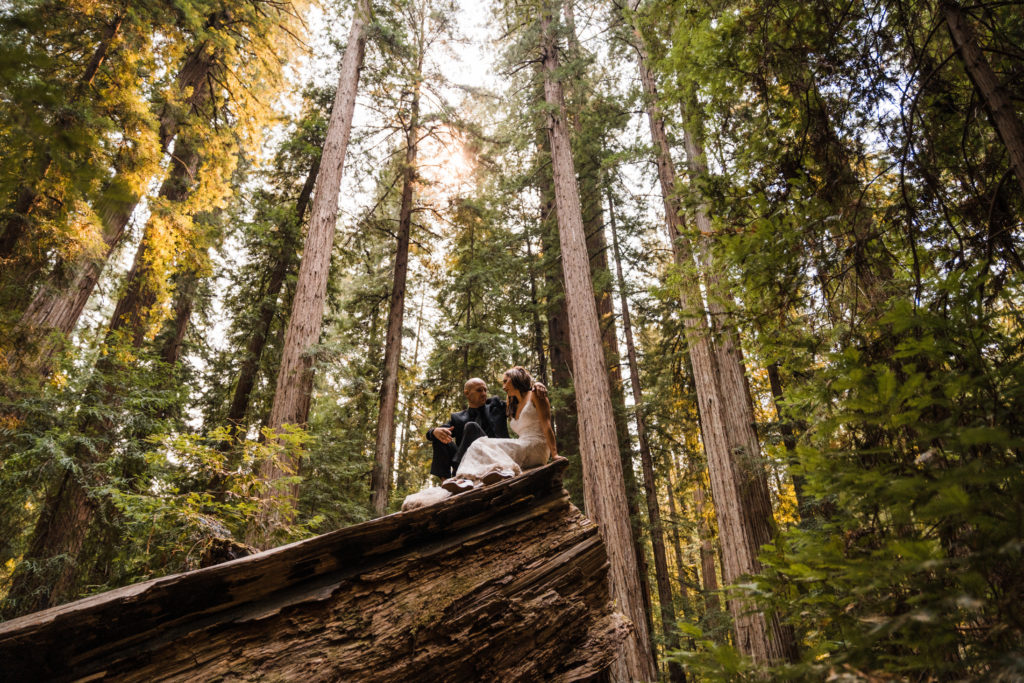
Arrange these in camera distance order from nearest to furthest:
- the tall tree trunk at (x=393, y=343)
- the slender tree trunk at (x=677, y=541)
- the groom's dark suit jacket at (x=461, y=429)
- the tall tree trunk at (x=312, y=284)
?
the groom's dark suit jacket at (x=461, y=429), the tall tree trunk at (x=312, y=284), the tall tree trunk at (x=393, y=343), the slender tree trunk at (x=677, y=541)

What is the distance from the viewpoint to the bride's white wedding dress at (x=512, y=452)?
4.00 m

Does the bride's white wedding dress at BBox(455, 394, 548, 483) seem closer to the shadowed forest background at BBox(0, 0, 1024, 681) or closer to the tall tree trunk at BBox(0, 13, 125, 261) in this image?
the shadowed forest background at BBox(0, 0, 1024, 681)

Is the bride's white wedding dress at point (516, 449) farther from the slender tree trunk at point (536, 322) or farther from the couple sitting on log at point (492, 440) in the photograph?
the slender tree trunk at point (536, 322)

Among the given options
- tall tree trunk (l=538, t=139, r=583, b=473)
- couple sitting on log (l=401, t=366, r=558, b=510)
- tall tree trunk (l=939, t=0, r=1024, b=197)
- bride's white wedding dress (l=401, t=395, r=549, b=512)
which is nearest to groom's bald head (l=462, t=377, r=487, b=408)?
couple sitting on log (l=401, t=366, r=558, b=510)

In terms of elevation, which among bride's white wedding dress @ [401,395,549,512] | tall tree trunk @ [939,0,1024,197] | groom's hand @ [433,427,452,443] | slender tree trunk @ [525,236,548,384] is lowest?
bride's white wedding dress @ [401,395,549,512]

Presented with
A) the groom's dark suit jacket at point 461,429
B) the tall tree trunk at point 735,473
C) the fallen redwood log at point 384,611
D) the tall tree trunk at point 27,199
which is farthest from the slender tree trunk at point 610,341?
the tall tree trunk at point 27,199

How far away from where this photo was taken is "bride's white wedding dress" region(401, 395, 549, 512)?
13.1ft

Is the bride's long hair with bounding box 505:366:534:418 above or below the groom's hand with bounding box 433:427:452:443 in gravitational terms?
above

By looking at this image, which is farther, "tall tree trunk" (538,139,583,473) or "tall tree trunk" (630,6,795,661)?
"tall tree trunk" (538,139,583,473)

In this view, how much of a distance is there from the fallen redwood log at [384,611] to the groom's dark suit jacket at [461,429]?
99cm

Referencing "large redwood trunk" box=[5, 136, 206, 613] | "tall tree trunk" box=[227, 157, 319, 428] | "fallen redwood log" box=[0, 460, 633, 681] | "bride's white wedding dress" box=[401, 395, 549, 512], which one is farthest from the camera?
"tall tree trunk" box=[227, 157, 319, 428]

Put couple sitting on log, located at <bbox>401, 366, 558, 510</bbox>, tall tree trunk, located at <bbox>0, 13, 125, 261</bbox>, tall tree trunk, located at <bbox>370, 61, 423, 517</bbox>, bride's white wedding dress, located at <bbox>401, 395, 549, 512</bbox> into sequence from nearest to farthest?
couple sitting on log, located at <bbox>401, 366, 558, 510</bbox>
bride's white wedding dress, located at <bbox>401, 395, 549, 512</bbox>
tall tree trunk, located at <bbox>0, 13, 125, 261</bbox>
tall tree trunk, located at <bbox>370, 61, 423, 517</bbox>

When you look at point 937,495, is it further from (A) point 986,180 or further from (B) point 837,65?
(B) point 837,65

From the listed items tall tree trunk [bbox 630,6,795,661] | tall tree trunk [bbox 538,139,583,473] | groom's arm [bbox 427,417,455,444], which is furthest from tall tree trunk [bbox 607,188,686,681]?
groom's arm [bbox 427,417,455,444]
